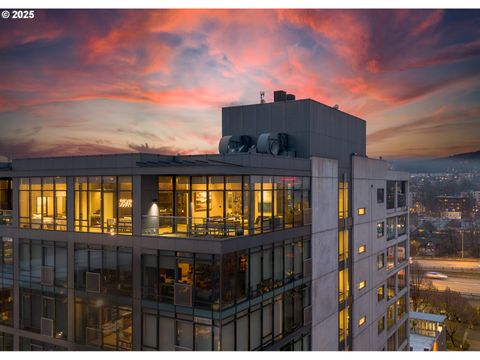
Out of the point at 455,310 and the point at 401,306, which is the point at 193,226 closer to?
the point at 401,306

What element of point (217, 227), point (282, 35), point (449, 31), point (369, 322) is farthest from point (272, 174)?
point (449, 31)

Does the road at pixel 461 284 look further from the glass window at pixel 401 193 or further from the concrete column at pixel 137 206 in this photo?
the concrete column at pixel 137 206

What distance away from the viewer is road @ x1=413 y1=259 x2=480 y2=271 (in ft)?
213

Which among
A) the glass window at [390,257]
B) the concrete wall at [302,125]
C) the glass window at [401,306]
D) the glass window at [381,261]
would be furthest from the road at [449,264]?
the concrete wall at [302,125]

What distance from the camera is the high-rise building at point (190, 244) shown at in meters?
14.0

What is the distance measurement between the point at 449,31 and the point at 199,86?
45.9 feet

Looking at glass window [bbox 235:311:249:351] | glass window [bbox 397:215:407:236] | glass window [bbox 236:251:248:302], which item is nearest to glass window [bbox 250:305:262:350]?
glass window [bbox 235:311:249:351]

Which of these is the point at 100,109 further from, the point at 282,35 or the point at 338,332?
the point at 338,332

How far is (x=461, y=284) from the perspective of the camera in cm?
5788

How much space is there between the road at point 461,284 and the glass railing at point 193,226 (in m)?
50.2

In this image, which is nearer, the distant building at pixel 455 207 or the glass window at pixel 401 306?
the glass window at pixel 401 306

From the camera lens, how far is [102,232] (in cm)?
1553

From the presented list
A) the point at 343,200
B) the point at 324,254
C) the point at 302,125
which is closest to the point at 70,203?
the point at 302,125

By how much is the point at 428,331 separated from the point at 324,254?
2438 centimetres
